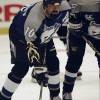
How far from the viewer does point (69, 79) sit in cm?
293

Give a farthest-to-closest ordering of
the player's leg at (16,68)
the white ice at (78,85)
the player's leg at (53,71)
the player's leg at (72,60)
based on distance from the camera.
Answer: the white ice at (78,85) < the player's leg at (72,60) < the player's leg at (53,71) < the player's leg at (16,68)

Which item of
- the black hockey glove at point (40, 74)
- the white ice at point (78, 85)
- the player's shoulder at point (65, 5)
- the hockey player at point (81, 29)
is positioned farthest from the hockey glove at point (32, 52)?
the white ice at point (78, 85)

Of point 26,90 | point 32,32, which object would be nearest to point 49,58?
point 32,32

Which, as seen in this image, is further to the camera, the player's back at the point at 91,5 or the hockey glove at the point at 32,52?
the player's back at the point at 91,5

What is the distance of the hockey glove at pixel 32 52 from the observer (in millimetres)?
2334

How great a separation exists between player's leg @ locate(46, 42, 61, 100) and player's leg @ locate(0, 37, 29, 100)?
190 mm

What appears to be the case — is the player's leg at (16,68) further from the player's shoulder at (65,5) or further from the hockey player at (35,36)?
the player's shoulder at (65,5)

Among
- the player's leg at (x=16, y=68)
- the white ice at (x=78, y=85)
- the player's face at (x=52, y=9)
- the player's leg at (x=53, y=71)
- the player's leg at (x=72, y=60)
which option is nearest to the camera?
the player's face at (x=52, y=9)

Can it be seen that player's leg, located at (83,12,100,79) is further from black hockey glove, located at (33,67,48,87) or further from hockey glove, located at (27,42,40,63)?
hockey glove, located at (27,42,40,63)

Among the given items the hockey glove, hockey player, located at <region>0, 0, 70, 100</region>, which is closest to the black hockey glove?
hockey player, located at <region>0, 0, 70, 100</region>

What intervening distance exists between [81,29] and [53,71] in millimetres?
311

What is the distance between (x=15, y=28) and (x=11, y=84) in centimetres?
35

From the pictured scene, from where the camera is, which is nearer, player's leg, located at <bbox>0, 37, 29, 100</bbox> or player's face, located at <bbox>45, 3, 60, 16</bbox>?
player's face, located at <bbox>45, 3, 60, 16</bbox>

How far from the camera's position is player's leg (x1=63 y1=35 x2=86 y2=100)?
2.82 metres
